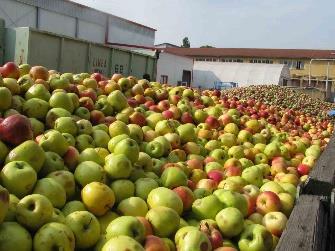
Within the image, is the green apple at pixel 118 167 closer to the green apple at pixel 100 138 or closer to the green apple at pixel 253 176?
the green apple at pixel 100 138

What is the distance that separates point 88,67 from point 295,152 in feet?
25.9

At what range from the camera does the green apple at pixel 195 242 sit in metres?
2.20

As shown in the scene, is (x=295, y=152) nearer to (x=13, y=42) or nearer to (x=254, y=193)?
(x=254, y=193)

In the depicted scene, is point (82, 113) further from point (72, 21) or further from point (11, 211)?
point (72, 21)

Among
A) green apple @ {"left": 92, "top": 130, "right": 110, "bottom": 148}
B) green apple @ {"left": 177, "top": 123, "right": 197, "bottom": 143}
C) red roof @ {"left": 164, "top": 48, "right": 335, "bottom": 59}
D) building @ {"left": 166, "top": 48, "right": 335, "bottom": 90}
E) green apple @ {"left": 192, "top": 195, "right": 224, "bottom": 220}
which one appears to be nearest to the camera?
green apple @ {"left": 192, "top": 195, "right": 224, "bottom": 220}

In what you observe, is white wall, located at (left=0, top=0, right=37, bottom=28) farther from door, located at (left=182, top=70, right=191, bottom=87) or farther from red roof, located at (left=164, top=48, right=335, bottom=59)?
red roof, located at (left=164, top=48, right=335, bottom=59)

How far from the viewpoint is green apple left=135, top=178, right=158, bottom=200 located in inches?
109

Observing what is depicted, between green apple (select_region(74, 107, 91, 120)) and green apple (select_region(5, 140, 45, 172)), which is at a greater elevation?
green apple (select_region(74, 107, 91, 120))

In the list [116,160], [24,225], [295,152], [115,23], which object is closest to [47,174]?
[116,160]

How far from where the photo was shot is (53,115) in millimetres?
3445

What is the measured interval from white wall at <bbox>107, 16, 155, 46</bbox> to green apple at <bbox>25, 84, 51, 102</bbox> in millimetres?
29379

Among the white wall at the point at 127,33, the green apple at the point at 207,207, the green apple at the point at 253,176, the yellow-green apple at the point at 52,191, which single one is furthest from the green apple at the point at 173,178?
the white wall at the point at 127,33

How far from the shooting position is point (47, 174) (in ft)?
8.55

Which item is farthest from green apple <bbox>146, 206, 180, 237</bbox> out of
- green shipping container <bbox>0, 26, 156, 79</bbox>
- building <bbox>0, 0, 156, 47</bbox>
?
building <bbox>0, 0, 156, 47</bbox>
